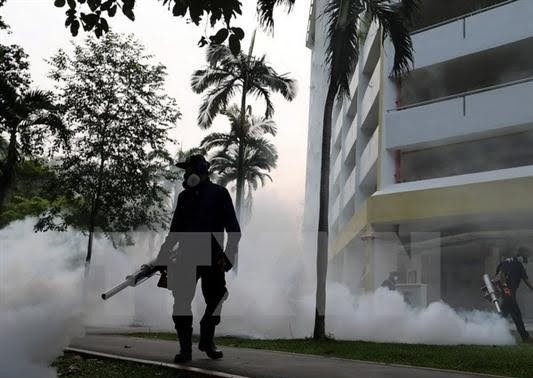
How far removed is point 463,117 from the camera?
18.2 m

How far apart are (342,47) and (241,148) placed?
16.3m

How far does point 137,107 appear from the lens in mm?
18344

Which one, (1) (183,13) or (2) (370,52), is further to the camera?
(2) (370,52)

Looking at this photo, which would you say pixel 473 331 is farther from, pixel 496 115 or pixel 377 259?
pixel 377 259

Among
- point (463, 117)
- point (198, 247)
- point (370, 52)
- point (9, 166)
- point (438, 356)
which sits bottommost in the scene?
point (438, 356)

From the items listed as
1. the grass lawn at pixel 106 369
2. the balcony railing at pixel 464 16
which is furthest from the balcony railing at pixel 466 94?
the grass lawn at pixel 106 369

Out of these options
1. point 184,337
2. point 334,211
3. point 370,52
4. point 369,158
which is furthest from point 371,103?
point 184,337

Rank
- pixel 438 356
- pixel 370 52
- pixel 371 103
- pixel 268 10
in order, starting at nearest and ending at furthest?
pixel 438 356 → pixel 268 10 → pixel 371 103 → pixel 370 52

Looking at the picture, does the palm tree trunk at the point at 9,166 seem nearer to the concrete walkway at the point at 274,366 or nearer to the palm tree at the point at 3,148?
the palm tree at the point at 3,148

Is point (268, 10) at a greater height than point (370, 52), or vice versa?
point (370, 52)

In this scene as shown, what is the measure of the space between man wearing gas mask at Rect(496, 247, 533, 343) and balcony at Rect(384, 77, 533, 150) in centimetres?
649

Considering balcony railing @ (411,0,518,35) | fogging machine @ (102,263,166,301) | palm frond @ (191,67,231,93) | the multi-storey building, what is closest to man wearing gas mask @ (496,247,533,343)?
the multi-storey building

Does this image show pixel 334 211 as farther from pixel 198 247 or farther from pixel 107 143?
pixel 198 247

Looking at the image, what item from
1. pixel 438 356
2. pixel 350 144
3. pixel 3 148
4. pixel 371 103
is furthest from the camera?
pixel 350 144
